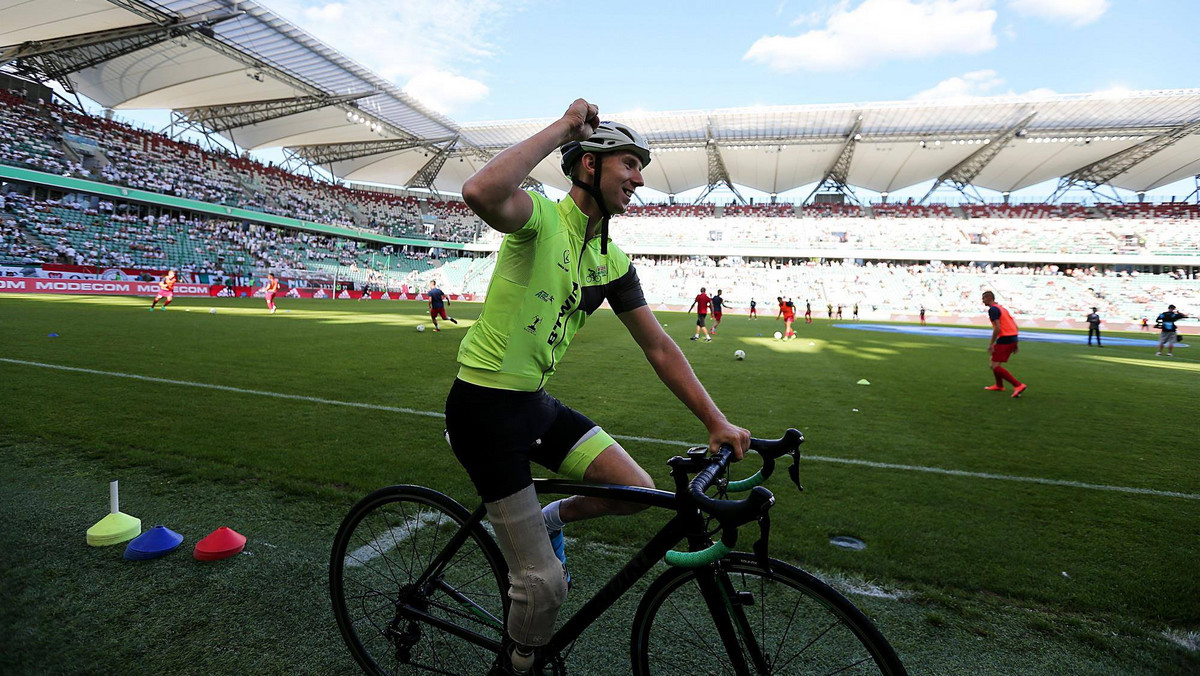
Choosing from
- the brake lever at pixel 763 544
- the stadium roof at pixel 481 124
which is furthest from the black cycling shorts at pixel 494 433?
the stadium roof at pixel 481 124

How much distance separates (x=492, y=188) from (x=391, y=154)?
67506 mm

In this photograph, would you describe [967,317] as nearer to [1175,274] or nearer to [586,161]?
[1175,274]

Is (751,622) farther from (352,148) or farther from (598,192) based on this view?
(352,148)

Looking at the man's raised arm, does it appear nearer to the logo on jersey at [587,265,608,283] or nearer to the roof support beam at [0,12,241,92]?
the logo on jersey at [587,265,608,283]

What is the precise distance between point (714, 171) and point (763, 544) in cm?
6475

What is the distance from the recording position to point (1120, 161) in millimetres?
51125

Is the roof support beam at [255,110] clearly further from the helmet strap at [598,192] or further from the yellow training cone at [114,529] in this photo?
the helmet strap at [598,192]

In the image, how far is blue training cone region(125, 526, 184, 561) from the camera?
11.0 ft

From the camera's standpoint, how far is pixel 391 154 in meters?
62.2

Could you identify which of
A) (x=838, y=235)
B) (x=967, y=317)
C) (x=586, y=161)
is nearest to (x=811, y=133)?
(x=838, y=235)

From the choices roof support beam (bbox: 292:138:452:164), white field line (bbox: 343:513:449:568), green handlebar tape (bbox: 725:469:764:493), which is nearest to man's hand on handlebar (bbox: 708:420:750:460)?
green handlebar tape (bbox: 725:469:764:493)

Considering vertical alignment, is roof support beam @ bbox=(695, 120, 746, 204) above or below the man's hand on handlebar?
above

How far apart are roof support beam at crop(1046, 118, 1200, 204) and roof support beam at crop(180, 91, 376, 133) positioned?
2427 inches

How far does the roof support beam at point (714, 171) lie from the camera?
5423 cm
